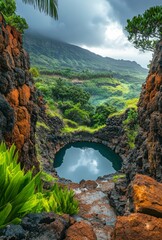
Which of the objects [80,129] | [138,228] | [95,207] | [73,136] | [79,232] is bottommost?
[73,136]

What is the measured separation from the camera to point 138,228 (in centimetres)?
404

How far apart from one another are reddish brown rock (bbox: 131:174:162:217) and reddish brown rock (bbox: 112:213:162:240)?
37cm

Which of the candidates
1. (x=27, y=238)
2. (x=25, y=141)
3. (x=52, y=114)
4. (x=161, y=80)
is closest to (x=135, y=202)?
(x=27, y=238)

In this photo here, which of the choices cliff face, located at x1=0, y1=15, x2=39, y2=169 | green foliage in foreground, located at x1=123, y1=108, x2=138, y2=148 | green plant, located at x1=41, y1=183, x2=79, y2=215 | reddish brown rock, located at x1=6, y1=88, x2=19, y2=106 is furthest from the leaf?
green foliage in foreground, located at x1=123, y1=108, x2=138, y2=148

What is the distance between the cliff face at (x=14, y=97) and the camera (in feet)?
35.0

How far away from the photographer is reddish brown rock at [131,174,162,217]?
4.67 m

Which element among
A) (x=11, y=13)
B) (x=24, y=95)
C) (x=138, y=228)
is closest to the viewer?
(x=138, y=228)

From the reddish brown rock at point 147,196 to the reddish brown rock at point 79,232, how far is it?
1.22 meters

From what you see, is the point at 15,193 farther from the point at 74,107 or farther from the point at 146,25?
the point at 74,107

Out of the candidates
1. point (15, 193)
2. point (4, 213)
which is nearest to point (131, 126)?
point (15, 193)

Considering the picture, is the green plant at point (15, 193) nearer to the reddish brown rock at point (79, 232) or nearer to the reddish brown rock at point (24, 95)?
the reddish brown rock at point (79, 232)

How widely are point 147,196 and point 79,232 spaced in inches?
70.6

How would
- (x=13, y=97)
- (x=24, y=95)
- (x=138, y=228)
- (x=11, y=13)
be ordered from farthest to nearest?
1. (x=11, y=13)
2. (x=24, y=95)
3. (x=13, y=97)
4. (x=138, y=228)

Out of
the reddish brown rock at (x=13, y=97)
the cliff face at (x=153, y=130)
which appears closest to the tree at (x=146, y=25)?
the cliff face at (x=153, y=130)
